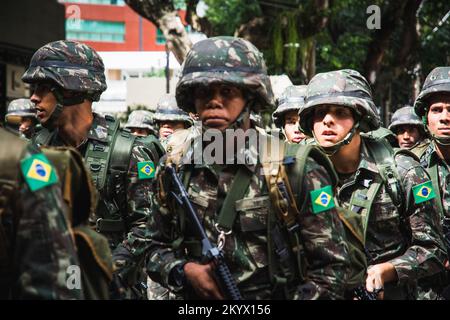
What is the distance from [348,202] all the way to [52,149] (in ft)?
7.18

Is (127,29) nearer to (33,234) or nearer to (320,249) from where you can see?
(320,249)

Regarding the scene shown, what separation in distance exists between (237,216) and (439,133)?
3.00 metres

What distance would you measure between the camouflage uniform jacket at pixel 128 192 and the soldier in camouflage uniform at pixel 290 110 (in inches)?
102

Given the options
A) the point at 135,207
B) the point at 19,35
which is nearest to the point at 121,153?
the point at 135,207

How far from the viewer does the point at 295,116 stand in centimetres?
716

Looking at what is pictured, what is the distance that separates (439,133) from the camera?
18.7 feet

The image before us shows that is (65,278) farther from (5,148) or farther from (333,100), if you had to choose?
(333,100)

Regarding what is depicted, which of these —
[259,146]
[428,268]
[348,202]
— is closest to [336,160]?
[348,202]

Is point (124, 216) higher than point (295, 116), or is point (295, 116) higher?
point (295, 116)

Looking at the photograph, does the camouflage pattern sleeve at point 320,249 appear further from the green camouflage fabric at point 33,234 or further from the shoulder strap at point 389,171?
the shoulder strap at point 389,171

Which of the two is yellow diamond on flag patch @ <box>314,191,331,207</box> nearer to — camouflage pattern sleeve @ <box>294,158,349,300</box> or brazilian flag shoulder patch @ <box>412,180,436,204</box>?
camouflage pattern sleeve @ <box>294,158,349,300</box>

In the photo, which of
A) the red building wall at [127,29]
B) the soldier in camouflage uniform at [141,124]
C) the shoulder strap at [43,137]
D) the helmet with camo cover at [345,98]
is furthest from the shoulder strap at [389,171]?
the red building wall at [127,29]

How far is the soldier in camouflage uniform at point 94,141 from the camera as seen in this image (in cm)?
462

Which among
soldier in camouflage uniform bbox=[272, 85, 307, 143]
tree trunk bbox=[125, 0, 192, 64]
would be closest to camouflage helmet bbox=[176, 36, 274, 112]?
soldier in camouflage uniform bbox=[272, 85, 307, 143]
